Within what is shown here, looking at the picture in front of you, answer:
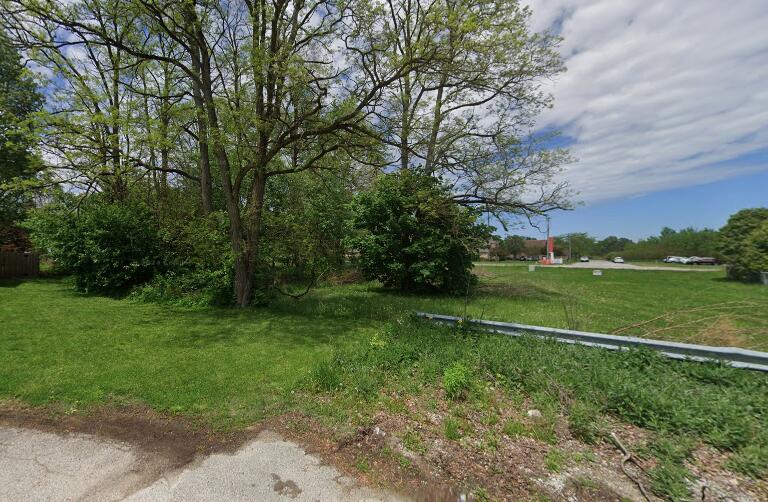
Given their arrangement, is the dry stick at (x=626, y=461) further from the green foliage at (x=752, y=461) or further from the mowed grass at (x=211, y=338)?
the mowed grass at (x=211, y=338)

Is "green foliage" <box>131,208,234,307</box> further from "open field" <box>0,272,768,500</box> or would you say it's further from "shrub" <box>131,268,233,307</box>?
"open field" <box>0,272,768,500</box>

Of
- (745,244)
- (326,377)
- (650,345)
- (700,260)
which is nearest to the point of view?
(326,377)

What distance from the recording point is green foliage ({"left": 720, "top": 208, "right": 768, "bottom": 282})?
15.9 m

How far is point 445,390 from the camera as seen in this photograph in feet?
13.0

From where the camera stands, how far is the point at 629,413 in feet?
10.7

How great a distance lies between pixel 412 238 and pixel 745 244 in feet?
58.0

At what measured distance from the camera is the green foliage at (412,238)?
1205 centimetres

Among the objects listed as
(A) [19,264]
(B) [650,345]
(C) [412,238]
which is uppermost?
(C) [412,238]

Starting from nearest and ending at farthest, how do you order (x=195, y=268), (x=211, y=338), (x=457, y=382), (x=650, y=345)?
(x=457, y=382) → (x=650, y=345) → (x=211, y=338) → (x=195, y=268)

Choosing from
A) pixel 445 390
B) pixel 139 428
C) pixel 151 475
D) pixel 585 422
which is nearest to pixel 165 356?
pixel 139 428

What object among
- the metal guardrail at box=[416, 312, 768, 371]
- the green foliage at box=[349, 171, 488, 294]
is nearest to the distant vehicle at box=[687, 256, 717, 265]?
the green foliage at box=[349, 171, 488, 294]

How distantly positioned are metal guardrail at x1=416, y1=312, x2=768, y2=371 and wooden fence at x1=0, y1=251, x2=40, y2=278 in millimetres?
21468

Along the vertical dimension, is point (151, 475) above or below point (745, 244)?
below

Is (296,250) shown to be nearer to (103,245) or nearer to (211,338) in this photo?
(211,338)
